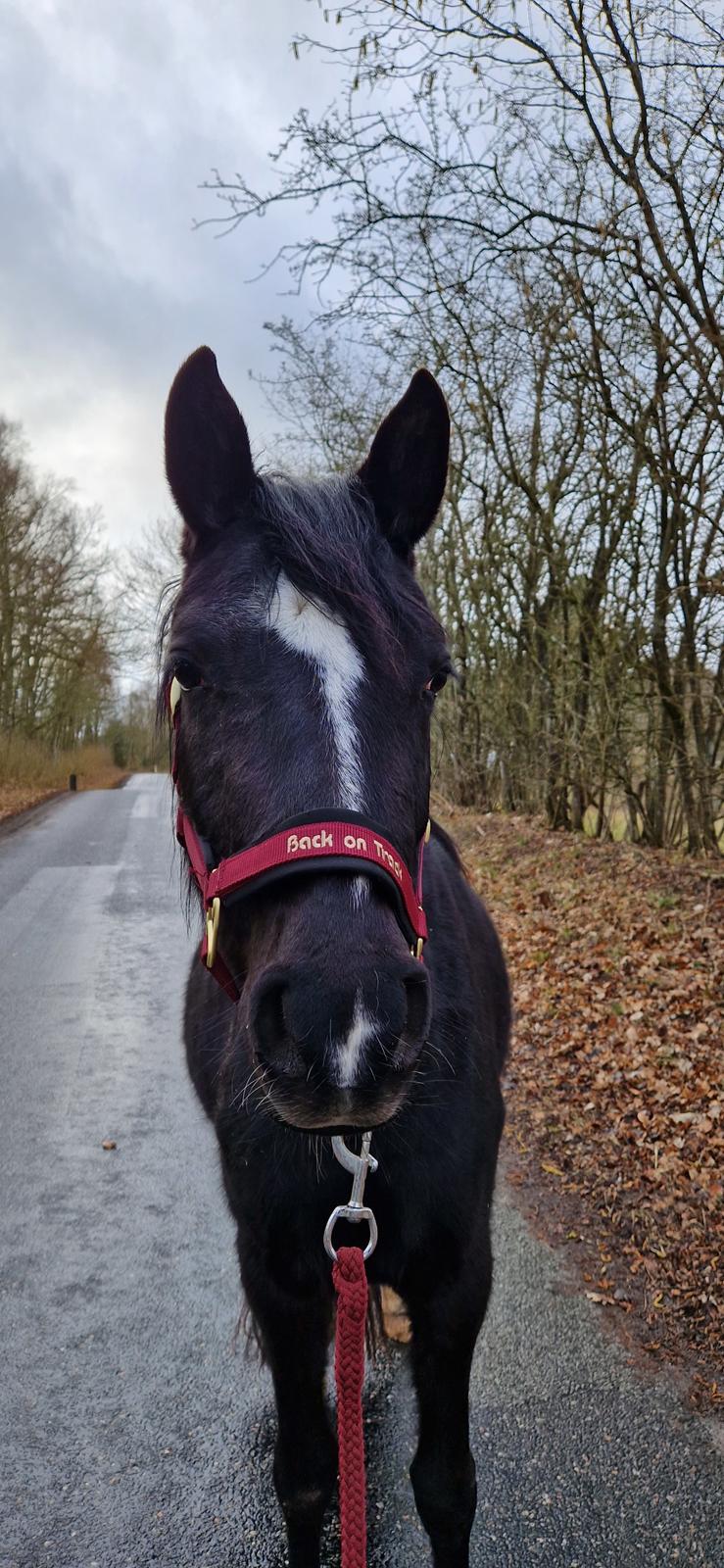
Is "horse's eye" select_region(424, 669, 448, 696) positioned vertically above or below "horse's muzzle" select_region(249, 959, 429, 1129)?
above

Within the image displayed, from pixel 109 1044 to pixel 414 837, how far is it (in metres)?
4.62

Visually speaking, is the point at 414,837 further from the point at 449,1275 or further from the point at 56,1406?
the point at 56,1406

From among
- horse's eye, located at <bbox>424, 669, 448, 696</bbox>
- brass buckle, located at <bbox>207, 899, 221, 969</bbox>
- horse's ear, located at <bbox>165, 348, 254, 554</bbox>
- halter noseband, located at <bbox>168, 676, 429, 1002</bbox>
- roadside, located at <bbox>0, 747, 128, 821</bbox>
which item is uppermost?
horse's ear, located at <bbox>165, 348, 254, 554</bbox>

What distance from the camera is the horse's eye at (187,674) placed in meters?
1.75

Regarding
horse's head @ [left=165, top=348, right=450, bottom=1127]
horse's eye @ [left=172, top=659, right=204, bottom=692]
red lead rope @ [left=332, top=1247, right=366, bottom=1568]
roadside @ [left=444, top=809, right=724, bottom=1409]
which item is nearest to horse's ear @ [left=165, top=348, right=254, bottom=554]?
horse's head @ [left=165, top=348, right=450, bottom=1127]

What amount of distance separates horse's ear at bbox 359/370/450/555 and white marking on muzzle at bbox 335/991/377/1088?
1.21 metres

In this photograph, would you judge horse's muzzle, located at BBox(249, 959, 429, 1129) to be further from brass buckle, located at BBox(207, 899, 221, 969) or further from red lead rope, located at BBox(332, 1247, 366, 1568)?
red lead rope, located at BBox(332, 1247, 366, 1568)

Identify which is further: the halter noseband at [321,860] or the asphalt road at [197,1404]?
the asphalt road at [197,1404]

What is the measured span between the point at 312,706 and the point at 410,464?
810 millimetres

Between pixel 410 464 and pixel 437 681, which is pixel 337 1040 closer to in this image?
pixel 437 681

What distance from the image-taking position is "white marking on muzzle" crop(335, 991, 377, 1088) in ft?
4.16

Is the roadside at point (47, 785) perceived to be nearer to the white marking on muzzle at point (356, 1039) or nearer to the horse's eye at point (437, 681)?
the horse's eye at point (437, 681)

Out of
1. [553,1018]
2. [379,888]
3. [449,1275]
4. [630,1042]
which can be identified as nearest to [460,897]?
[449,1275]

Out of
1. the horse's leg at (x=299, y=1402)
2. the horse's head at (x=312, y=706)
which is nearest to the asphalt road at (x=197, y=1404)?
the horse's leg at (x=299, y=1402)
